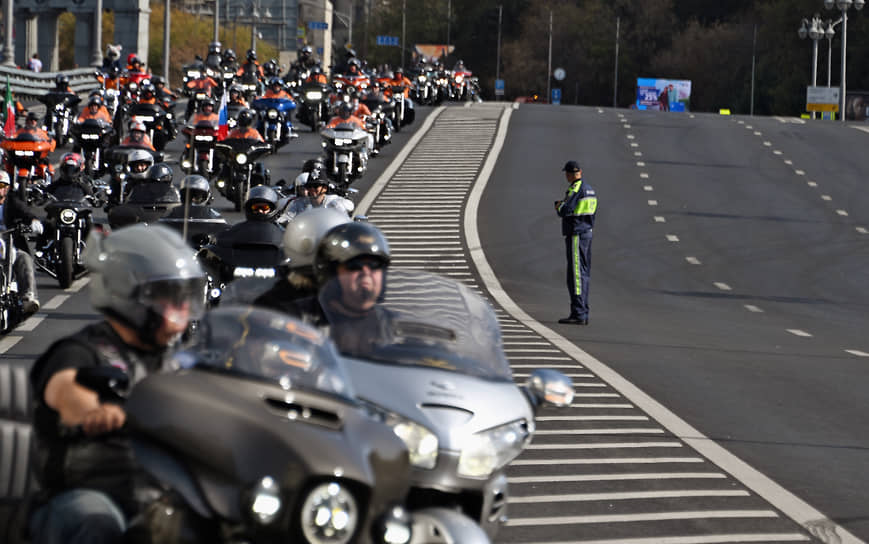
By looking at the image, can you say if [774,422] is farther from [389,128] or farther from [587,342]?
[389,128]

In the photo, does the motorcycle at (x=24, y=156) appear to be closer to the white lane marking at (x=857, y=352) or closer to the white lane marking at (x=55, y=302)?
the white lane marking at (x=55, y=302)

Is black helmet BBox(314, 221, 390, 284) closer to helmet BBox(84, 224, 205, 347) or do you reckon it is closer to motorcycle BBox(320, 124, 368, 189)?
helmet BBox(84, 224, 205, 347)

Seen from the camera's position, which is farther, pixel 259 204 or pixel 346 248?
→ pixel 259 204

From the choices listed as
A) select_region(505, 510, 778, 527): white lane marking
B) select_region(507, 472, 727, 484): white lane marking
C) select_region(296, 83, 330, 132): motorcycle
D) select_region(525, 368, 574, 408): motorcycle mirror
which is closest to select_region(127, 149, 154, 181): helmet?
select_region(507, 472, 727, 484): white lane marking

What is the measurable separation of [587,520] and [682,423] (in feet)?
11.7

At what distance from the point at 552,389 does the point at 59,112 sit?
38.5 meters

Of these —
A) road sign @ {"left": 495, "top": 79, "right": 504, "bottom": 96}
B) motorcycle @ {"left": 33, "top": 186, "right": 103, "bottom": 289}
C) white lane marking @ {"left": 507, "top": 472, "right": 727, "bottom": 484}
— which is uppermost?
road sign @ {"left": 495, "top": 79, "right": 504, "bottom": 96}

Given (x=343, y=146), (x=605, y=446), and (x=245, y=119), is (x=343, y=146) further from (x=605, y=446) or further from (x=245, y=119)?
(x=605, y=446)

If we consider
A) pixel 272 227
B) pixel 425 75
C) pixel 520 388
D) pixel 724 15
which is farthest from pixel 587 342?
pixel 724 15

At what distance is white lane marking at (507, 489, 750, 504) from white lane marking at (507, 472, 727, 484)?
1.23 ft

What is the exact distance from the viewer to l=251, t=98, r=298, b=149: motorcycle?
138ft

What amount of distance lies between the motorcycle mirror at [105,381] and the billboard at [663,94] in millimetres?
116761

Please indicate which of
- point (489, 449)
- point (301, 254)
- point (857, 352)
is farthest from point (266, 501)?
point (857, 352)

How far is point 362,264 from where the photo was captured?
6711mm
